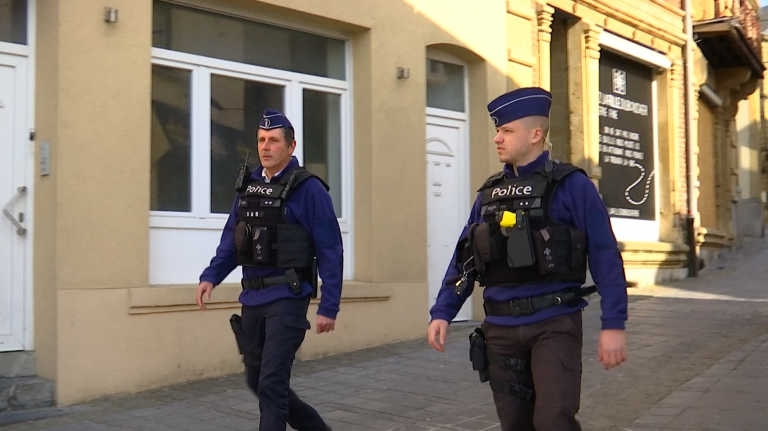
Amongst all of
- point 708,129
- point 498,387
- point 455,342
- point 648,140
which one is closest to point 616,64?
point 648,140

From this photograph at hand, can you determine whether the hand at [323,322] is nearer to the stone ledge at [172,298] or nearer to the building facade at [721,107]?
the stone ledge at [172,298]

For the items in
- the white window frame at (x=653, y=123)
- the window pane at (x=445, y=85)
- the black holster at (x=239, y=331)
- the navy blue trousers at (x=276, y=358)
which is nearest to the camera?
the navy blue trousers at (x=276, y=358)

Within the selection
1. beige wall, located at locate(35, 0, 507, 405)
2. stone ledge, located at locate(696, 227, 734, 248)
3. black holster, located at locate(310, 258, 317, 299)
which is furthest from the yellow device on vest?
stone ledge, located at locate(696, 227, 734, 248)

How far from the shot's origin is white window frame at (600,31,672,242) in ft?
46.3

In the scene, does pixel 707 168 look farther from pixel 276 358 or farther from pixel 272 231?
pixel 276 358

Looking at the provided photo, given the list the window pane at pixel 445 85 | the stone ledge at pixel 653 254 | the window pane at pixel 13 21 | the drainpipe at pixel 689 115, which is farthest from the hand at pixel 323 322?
the drainpipe at pixel 689 115

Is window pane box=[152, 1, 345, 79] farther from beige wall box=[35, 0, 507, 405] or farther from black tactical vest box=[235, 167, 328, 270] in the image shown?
black tactical vest box=[235, 167, 328, 270]

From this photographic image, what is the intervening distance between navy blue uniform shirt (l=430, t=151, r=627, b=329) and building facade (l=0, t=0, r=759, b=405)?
13.9ft

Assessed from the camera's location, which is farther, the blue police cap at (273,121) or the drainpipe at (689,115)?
the drainpipe at (689,115)

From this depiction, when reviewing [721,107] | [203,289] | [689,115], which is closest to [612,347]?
[203,289]

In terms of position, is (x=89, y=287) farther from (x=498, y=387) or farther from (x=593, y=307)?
(x=593, y=307)

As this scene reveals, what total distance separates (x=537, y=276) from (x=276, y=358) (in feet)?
5.18

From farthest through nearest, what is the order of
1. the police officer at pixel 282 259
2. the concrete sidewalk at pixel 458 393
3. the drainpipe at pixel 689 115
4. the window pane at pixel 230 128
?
the drainpipe at pixel 689 115 < the window pane at pixel 230 128 < the concrete sidewalk at pixel 458 393 < the police officer at pixel 282 259

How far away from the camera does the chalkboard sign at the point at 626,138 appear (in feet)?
46.4
